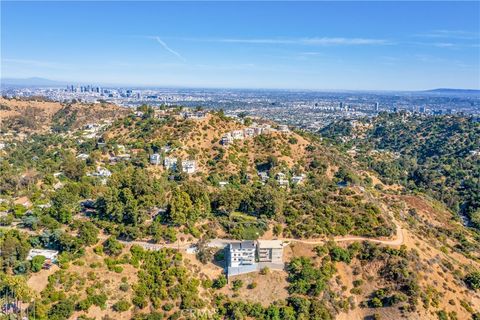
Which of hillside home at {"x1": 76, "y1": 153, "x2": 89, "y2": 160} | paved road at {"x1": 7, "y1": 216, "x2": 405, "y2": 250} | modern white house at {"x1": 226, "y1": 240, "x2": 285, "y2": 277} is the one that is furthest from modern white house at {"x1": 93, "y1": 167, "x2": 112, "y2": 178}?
modern white house at {"x1": 226, "y1": 240, "x2": 285, "y2": 277}

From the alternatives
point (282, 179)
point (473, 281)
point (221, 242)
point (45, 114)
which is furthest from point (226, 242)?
point (45, 114)

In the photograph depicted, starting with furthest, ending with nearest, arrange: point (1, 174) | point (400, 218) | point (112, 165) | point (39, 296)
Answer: point (112, 165), point (1, 174), point (400, 218), point (39, 296)

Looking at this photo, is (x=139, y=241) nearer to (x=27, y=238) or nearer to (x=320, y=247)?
(x=27, y=238)

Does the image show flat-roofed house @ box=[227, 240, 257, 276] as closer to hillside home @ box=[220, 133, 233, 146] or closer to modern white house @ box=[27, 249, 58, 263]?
modern white house @ box=[27, 249, 58, 263]

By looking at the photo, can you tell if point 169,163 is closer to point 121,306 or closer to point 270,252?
point 270,252

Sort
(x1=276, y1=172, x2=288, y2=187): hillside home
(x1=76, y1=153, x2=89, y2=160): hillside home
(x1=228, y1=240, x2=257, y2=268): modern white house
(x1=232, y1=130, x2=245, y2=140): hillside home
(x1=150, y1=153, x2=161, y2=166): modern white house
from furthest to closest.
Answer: (x1=232, y1=130, x2=245, y2=140): hillside home < (x1=76, y1=153, x2=89, y2=160): hillside home < (x1=150, y1=153, x2=161, y2=166): modern white house < (x1=276, y1=172, x2=288, y2=187): hillside home < (x1=228, y1=240, x2=257, y2=268): modern white house

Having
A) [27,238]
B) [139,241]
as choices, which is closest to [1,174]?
[27,238]
